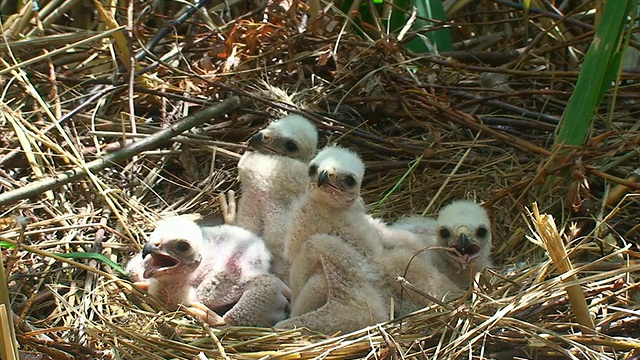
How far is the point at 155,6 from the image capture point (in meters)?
5.26

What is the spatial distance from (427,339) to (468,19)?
326 cm

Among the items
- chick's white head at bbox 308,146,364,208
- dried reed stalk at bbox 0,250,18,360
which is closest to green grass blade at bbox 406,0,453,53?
chick's white head at bbox 308,146,364,208

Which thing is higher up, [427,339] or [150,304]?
[427,339]

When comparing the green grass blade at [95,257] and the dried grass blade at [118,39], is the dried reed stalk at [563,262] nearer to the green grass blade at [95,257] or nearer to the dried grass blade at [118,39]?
the green grass blade at [95,257]

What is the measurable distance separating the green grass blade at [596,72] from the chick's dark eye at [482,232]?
24.3 inches

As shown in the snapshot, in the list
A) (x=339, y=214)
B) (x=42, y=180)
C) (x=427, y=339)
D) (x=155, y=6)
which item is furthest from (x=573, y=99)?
(x=155, y=6)

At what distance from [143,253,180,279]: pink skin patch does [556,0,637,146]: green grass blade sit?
1.74m

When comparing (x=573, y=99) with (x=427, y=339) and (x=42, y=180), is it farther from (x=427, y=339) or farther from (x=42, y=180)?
(x=42, y=180)

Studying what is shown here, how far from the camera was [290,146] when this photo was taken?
411 centimetres

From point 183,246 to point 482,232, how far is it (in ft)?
3.90

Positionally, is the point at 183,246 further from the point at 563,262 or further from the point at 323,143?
the point at 563,262

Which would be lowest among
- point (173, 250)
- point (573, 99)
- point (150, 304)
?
point (150, 304)

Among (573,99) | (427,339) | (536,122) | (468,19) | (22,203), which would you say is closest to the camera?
(427,339)

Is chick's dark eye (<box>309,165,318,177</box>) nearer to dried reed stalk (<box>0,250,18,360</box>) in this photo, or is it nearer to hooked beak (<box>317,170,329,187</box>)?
hooked beak (<box>317,170,329,187</box>)
